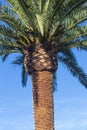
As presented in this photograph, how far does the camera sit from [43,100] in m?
18.8

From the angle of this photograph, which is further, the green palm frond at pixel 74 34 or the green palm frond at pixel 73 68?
the green palm frond at pixel 73 68

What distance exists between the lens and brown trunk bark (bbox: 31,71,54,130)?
1870 cm

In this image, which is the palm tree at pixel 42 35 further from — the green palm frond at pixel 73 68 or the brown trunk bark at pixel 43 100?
the green palm frond at pixel 73 68

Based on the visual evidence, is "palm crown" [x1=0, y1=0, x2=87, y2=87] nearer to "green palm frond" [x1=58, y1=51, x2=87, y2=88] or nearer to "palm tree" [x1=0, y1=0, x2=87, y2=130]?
"palm tree" [x1=0, y1=0, x2=87, y2=130]

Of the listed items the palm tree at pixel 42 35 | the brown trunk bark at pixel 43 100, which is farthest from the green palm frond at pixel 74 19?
the brown trunk bark at pixel 43 100

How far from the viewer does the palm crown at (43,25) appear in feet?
60.8

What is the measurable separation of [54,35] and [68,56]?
3681 mm

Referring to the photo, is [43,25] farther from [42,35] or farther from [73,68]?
[73,68]

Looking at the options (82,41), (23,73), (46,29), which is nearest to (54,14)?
(46,29)

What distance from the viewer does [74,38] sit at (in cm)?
1950

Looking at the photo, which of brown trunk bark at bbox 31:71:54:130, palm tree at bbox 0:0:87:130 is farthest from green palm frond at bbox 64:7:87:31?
brown trunk bark at bbox 31:71:54:130

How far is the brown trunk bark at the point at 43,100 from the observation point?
61.4ft

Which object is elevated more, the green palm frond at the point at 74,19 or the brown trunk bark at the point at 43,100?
the green palm frond at the point at 74,19

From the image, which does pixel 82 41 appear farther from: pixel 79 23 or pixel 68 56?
pixel 68 56
